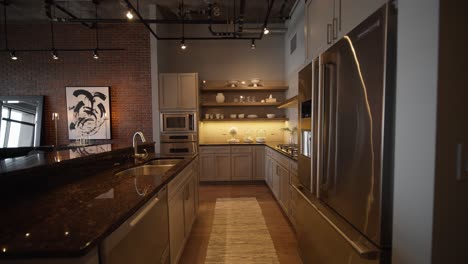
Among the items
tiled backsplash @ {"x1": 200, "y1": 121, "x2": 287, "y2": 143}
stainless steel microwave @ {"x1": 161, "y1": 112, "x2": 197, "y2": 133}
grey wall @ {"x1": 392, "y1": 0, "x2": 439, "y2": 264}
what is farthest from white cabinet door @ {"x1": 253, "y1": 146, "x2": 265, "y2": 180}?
grey wall @ {"x1": 392, "y1": 0, "x2": 439, "y2": 264}

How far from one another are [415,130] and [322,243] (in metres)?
1.02

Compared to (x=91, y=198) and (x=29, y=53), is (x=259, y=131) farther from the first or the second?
(x=29, y=53)

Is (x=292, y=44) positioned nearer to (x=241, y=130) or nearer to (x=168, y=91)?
(x=241, y=130)

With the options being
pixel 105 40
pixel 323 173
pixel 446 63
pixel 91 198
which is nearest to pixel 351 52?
pixel 446 63

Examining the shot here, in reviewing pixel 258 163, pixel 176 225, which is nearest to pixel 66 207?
pixel 176 225

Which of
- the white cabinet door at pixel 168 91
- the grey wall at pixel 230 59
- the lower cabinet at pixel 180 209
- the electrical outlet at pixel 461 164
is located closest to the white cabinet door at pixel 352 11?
the electrical outlet at pixel 461 164

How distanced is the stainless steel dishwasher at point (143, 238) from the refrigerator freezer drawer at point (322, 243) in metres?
1.15

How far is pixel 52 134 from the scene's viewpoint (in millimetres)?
4828

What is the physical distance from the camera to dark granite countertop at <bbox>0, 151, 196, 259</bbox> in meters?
0.70

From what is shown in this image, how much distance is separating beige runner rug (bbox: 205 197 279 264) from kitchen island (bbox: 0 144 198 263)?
1.11 meters

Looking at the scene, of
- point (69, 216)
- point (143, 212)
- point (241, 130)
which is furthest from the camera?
point (241, 130)

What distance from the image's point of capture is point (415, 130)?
79 centimetres

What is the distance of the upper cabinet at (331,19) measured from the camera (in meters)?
1.12

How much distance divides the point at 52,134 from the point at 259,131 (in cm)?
510
